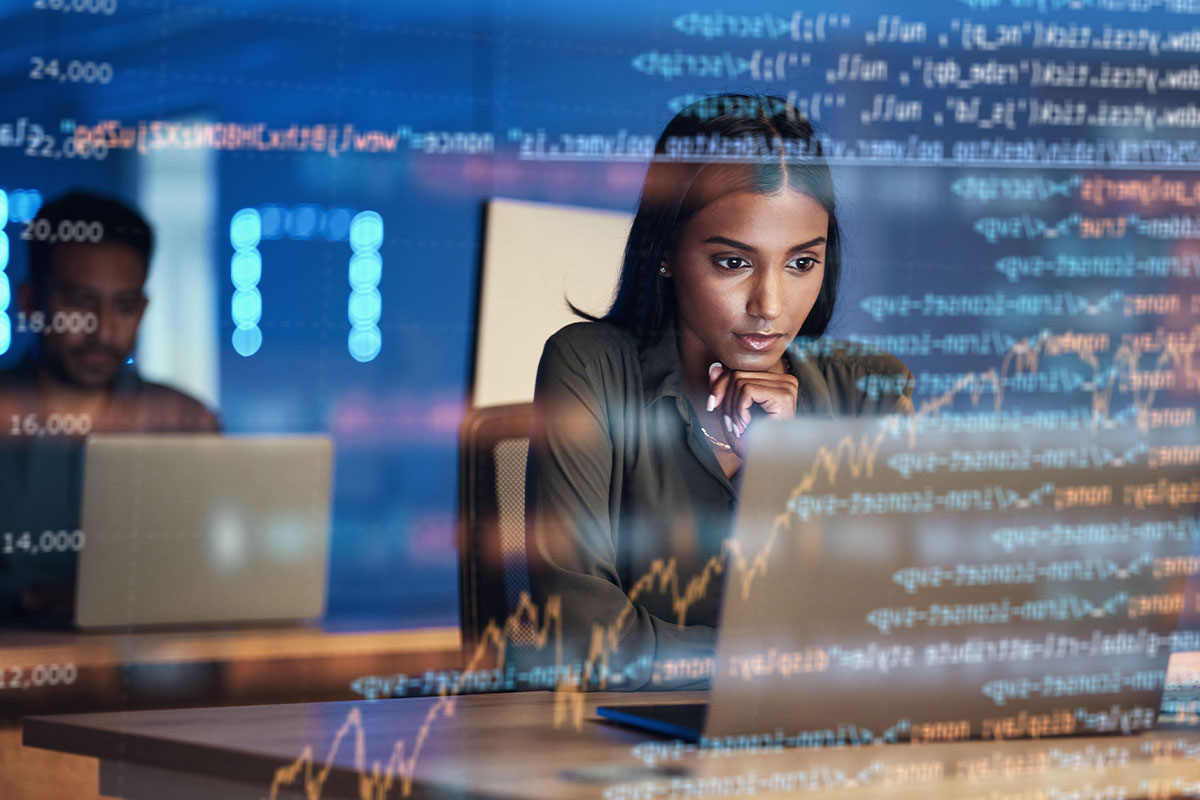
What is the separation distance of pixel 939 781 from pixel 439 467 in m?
1.65

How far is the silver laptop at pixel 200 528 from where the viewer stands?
3.94 ft

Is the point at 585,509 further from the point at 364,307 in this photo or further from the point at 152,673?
the point at 364,307

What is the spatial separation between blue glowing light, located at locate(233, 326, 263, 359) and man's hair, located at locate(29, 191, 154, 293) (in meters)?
1.12

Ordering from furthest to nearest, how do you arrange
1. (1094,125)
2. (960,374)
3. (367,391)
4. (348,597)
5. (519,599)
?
1. (367,391)
2. (348,597)
3. (519,599)
4. (1094,125)
5. (960,374)

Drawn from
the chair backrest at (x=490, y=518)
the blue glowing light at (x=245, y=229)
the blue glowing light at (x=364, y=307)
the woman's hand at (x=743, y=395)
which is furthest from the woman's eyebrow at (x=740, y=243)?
the blue glowing light at (x=245, y=229)

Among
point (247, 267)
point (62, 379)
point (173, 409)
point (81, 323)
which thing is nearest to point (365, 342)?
point (247, 267)

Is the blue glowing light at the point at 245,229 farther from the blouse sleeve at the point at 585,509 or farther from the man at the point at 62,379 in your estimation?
the blouse sleeve at the point at 585,509

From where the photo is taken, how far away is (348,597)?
1508 mm

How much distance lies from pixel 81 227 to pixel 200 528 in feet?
1.16

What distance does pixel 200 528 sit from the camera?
126 cm

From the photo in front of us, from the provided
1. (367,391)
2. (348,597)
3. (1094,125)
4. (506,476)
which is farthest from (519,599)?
(367,391)

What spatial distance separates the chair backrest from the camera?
1329mm

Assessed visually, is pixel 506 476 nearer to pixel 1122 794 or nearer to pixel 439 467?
pixel 1122 794

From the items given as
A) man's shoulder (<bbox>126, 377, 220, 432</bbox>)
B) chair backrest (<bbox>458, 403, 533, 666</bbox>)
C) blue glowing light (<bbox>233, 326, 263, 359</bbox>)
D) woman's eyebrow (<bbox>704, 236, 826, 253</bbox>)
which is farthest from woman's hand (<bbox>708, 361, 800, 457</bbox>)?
blue glowing light (<bbox>233, 326, 263, 359</bbox>)
